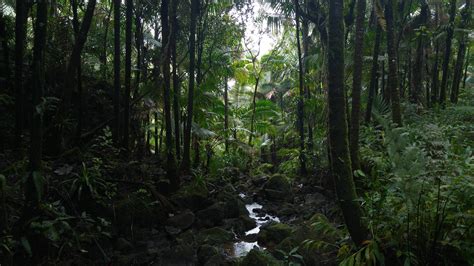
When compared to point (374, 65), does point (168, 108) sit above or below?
below

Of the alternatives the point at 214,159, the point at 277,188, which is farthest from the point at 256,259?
the point at 214,159

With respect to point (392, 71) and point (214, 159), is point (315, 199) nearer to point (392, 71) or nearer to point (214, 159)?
point (392, 71)

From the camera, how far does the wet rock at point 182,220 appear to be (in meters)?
8.29

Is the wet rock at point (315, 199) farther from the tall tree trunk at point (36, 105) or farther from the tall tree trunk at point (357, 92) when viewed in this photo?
the tall tree trunk at point (36, 105)

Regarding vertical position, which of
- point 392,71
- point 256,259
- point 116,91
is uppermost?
point 392,71

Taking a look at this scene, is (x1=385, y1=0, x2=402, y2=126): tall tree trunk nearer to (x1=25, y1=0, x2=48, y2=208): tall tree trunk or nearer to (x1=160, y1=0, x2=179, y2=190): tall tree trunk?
(x1=160, y1=0, x2=179, y2=190): tall tree trunk

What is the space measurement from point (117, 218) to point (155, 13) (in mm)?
7241

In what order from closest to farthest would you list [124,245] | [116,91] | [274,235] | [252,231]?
[124,245] < [274,235] < [252,231] < [116,91]

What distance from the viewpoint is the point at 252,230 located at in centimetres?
865

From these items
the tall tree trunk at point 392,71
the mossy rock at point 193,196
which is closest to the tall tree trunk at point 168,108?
the mossy rock at point 193,196

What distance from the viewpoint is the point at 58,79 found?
11.0 m

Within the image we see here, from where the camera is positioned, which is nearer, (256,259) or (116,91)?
(256,259)

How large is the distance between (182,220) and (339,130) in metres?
4.90

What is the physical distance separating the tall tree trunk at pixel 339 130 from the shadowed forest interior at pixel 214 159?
2 cm
